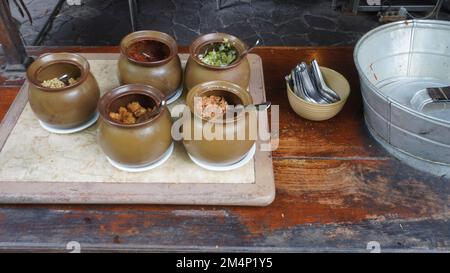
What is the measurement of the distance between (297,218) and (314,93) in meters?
0.46

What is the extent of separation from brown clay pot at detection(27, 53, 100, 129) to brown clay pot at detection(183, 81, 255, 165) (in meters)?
0.33

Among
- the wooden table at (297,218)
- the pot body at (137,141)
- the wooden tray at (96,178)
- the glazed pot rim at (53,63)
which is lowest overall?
the wooden table at (297,218)

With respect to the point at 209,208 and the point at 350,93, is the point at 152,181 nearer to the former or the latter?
the point at 209,208

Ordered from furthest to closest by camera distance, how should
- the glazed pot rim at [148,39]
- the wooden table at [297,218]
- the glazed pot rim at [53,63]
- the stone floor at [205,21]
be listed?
the stone floor at [205,21], the glazed pot rim at [148,39], the glazed pot rim at [53,63], the wooden table at [297,218]

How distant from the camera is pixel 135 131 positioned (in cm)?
108

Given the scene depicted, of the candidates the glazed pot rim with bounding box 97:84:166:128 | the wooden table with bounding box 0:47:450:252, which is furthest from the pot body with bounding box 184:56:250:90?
the wooden table with bounding box 0:47:450:252

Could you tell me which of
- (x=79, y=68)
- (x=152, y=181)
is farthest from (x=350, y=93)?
(x=79, y=68)

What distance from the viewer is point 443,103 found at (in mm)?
1296

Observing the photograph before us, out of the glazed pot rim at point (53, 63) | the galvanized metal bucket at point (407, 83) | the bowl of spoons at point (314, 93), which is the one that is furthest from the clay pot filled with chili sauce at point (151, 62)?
the galvanized metal bucket at point (407, 83)

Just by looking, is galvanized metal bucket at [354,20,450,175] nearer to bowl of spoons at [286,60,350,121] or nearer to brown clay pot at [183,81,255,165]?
bowl of spoons at [286,60,350,121]

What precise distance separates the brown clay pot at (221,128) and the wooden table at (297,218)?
0.48 feet

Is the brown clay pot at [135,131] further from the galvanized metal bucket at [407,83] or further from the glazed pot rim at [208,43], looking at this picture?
the galvanized metal bucket at [407,83]

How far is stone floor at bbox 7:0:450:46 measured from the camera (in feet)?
10.8

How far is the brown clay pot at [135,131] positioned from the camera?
108cm
